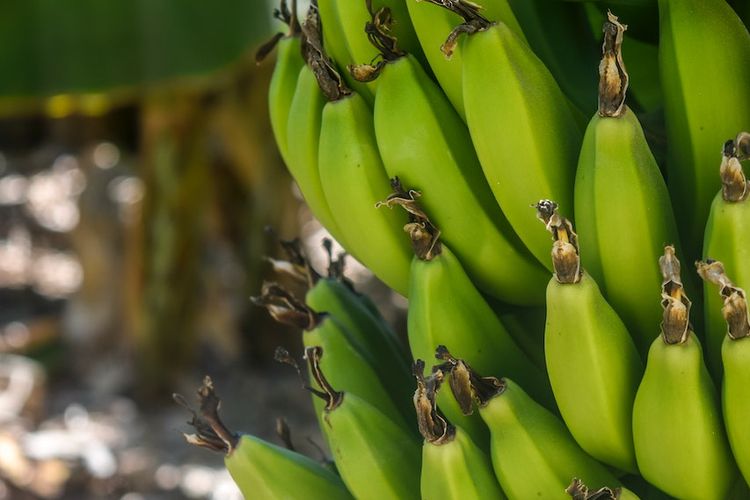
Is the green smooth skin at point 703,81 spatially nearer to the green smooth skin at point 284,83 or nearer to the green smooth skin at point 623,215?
the green smooth skin at point 623,215

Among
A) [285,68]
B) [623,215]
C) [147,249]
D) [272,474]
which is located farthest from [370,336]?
[147,249]

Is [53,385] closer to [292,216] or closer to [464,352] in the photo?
[292,216]

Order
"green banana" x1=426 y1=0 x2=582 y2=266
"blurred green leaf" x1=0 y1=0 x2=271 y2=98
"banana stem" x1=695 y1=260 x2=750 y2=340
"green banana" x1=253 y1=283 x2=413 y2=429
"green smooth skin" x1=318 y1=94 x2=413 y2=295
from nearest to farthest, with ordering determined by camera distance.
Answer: "banana stem" x1=695 y1=260 x2=750 y2=340 → "green banana" x1=426 y1=0 x2=582 y2=266 → "green smooth skin" x1=318 y1=94 x2=413 y2=295 → "green banana" x1=253 y1=283 x2=413 y2=429 → "blurred green leaf" x1=0 y1=0 x2=271 y2=98

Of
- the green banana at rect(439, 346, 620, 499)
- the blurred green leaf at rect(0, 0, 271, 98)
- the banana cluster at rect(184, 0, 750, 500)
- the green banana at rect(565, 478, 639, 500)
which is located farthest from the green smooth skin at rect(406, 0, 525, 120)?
the blurred green leaf at rect(0, 0, 271, 98)

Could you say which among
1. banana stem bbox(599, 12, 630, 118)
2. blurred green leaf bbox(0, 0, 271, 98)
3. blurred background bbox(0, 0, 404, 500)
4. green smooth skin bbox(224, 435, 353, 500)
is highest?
banana stem bbox(599, 12, 630, 118)

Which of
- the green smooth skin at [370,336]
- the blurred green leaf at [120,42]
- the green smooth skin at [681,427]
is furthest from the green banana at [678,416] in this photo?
the blurred green leaf at [120,42]

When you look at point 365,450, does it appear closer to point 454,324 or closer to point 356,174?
point 454,324

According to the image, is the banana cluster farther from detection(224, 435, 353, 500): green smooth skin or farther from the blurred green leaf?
the blurred green leaf
